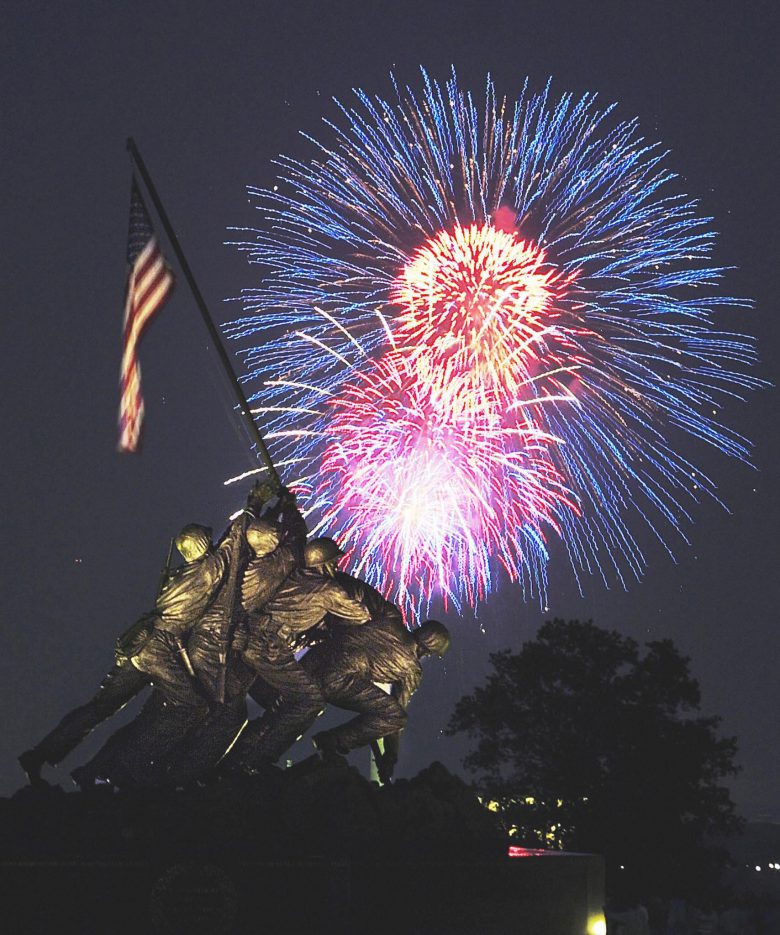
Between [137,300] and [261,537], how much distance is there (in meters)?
3.67

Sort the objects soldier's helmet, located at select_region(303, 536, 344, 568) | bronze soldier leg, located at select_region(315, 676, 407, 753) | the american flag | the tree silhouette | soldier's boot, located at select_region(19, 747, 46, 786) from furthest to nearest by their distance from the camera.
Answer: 1. the tree silhouette
2. the american flag
3. soldier's helmet, located at select_region(303, 536, 344, 568)
4. bronze soldier leg, located at select_region(315, 676, 407, 753)
5. soldier's boot, located at select_region(19, 747, 46, 786)

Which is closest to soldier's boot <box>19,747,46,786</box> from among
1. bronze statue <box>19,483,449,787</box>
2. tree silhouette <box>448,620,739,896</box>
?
bronze statue <box>19,483,449,787</box>

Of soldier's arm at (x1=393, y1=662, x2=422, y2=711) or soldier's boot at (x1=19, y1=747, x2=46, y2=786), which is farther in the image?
soldier's arm at (x1=393, y1=662, x2=422, y2=711)

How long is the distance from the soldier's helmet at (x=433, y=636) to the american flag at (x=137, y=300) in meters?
4.00

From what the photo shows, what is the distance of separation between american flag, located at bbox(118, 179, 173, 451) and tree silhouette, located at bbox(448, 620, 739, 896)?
53.6 feet

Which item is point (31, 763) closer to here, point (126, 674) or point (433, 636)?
point (126, 674)

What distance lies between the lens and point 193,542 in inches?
526

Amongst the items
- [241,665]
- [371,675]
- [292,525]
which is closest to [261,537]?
[292,525]

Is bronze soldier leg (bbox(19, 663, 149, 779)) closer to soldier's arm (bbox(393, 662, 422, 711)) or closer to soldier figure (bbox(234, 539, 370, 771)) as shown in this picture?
soldier figure (bbox(234, 539, 370, 771))

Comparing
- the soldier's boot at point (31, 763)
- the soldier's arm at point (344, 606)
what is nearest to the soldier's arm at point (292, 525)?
the soldier's arm at point (344, 606)

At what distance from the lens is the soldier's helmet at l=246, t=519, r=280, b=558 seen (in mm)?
13398

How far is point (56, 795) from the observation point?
38.8 feet

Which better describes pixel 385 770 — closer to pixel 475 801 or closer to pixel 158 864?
pixel 475 801

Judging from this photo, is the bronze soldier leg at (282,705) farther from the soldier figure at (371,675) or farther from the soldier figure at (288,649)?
the soldier figure at (371,675)
